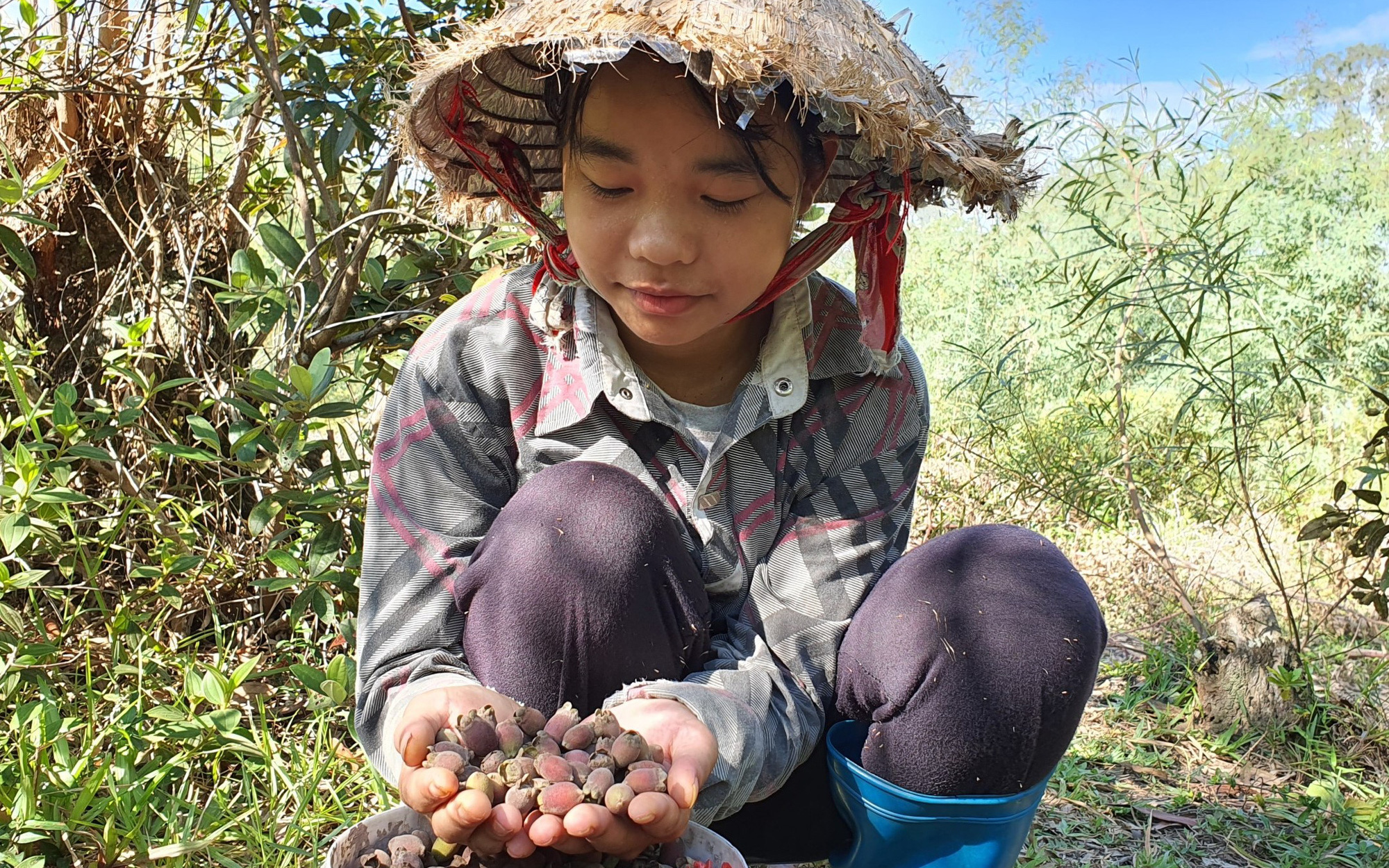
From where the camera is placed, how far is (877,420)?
1.56m

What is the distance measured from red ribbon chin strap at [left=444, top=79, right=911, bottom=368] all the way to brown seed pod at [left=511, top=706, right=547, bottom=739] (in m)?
0.56

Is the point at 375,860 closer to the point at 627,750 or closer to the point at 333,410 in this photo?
the point at 627,750

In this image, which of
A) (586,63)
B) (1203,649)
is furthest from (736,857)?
(1203,649)

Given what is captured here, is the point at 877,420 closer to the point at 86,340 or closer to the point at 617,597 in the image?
the point at 617,597

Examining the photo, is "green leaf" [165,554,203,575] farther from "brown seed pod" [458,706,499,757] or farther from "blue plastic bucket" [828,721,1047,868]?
"blue plastic bucket" [828,721,1047,868]

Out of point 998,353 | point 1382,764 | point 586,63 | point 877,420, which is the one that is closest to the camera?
point 586,63

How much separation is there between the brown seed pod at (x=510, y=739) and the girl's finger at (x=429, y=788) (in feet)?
0.22

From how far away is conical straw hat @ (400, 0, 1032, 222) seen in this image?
3.92 ft

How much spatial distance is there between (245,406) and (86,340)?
681 mm

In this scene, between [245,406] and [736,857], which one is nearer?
[736,857]

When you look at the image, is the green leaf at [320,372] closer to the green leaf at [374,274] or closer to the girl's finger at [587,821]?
the green leaf at [374,274]

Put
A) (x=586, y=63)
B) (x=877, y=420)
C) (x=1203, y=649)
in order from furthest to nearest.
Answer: (x=1203, y=649) → (x=877, y=420) → (x=586, y=63)

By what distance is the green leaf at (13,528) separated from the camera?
60.9 inches

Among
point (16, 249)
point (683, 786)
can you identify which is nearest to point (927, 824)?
point (683, 786)
